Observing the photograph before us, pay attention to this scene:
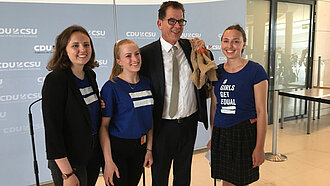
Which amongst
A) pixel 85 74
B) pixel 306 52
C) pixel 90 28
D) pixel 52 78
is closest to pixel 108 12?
pixel 90 28

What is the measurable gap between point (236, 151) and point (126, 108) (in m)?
0.87

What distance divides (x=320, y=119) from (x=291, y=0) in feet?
8.57

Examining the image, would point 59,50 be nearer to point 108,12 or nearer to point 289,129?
point 108,12

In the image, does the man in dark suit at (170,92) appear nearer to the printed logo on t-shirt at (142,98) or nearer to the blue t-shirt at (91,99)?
the printed logo on t-shirt at (142,98)

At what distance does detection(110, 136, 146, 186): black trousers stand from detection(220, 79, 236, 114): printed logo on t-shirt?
64 centimetres

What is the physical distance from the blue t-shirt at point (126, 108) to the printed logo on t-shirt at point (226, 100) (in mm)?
524

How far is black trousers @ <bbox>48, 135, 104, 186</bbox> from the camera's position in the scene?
1.48m

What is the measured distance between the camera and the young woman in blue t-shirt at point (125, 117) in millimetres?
1647

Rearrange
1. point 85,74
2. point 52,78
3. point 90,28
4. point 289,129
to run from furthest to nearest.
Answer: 1. point 289,129
2. point 90,28
3. point 85,74
4. point 52,78

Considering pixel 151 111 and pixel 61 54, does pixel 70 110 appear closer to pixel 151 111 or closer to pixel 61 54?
pixel 61 54

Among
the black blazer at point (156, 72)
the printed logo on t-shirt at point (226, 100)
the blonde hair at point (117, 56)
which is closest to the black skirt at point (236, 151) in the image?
the printed logo on t-shirt at point (226, 100)

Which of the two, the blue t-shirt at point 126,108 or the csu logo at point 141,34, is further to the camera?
the csu logo at point 141,34

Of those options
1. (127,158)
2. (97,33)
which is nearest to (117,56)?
(127,158)

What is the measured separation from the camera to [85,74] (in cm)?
164
